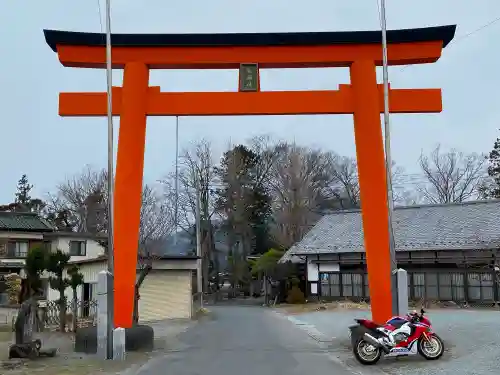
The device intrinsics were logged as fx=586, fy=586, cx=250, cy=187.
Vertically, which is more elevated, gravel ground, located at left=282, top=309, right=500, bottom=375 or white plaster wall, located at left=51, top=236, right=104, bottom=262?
white plaster wall, located at left=51, top=236, right=104, bottom=262

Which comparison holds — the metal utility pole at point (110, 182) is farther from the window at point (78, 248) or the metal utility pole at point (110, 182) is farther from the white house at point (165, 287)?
the window at point (78, 248)

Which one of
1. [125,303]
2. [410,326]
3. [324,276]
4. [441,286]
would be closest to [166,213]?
[324,276]

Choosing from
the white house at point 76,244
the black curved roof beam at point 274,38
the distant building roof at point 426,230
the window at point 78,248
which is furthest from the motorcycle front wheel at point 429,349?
the window at point 78,248

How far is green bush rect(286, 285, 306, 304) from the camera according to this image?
3995 cm

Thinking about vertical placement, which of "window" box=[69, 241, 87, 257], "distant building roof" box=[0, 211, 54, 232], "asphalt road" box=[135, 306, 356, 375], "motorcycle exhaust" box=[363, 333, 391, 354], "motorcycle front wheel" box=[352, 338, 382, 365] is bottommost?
"asphalt road" box=[135, 306, 356, 375]

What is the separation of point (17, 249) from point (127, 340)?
127 ft

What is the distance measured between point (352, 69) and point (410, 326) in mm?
7012

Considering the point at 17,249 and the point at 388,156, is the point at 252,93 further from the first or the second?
the point at 17,249

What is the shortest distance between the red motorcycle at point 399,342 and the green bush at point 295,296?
27427 millimetres

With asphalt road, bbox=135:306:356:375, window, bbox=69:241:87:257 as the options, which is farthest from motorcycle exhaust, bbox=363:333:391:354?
window, bbox=69:241:87:257

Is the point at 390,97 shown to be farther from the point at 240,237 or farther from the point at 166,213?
the point at 240,237

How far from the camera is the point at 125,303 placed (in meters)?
14.7

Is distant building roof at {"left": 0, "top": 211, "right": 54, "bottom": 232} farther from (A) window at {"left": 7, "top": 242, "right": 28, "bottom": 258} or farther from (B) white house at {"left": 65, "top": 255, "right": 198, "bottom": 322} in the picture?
(B) white house at {"left": 65, "top": 255, "right": 198, "bottom": 322}

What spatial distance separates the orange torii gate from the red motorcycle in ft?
7.35
